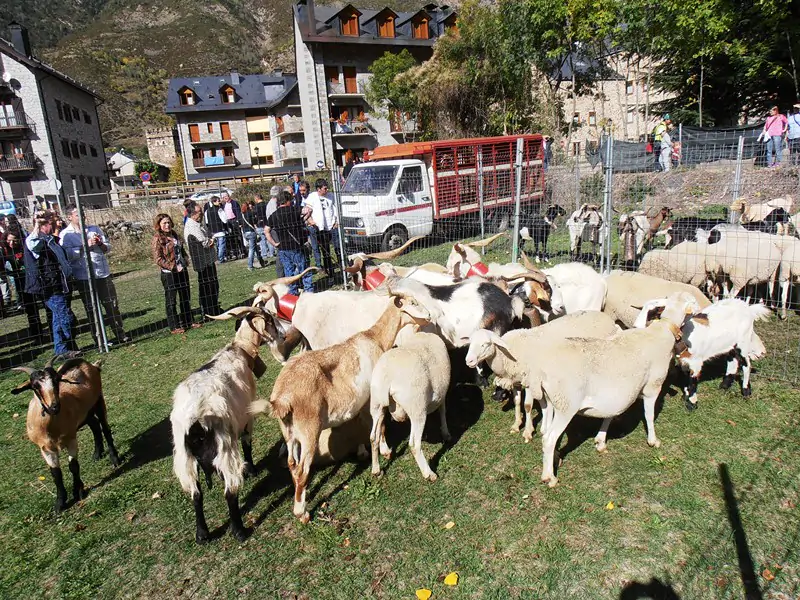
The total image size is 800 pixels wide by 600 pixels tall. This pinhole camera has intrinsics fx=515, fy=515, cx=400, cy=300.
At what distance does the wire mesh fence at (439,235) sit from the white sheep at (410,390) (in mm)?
4067

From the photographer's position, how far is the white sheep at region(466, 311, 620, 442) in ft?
14.7

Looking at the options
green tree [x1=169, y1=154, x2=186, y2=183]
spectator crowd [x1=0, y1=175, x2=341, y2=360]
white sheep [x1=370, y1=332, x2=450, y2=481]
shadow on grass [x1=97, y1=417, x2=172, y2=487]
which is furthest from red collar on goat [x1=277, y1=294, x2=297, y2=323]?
green tree [x1=169, y1=154, x2=186, y2=183]

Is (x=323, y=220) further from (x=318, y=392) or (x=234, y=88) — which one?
(x=234, y=88)

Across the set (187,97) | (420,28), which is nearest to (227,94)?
(187,97)

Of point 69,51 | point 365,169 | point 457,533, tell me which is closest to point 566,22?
point 365,169

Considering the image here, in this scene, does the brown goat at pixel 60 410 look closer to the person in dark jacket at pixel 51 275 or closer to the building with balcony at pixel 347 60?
the person in dark jacket at pixel 51 275

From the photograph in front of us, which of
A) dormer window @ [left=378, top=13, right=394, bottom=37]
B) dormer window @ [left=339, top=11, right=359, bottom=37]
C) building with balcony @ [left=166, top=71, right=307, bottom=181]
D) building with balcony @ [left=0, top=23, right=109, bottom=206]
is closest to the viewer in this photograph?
building with balcony @ [left=0, top=23, right=109, bottom=206]

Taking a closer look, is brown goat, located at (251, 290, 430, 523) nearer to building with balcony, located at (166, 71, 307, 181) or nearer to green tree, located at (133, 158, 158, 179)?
building with balcony, located at (166, 71, 307, 181)

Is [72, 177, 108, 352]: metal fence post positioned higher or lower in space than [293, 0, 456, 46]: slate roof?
lower

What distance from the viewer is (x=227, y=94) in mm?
50250

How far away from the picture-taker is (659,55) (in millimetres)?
24875

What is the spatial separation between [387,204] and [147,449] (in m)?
9.25

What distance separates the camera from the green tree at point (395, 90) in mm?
29203

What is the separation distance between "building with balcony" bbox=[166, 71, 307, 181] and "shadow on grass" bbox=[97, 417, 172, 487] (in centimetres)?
4458
